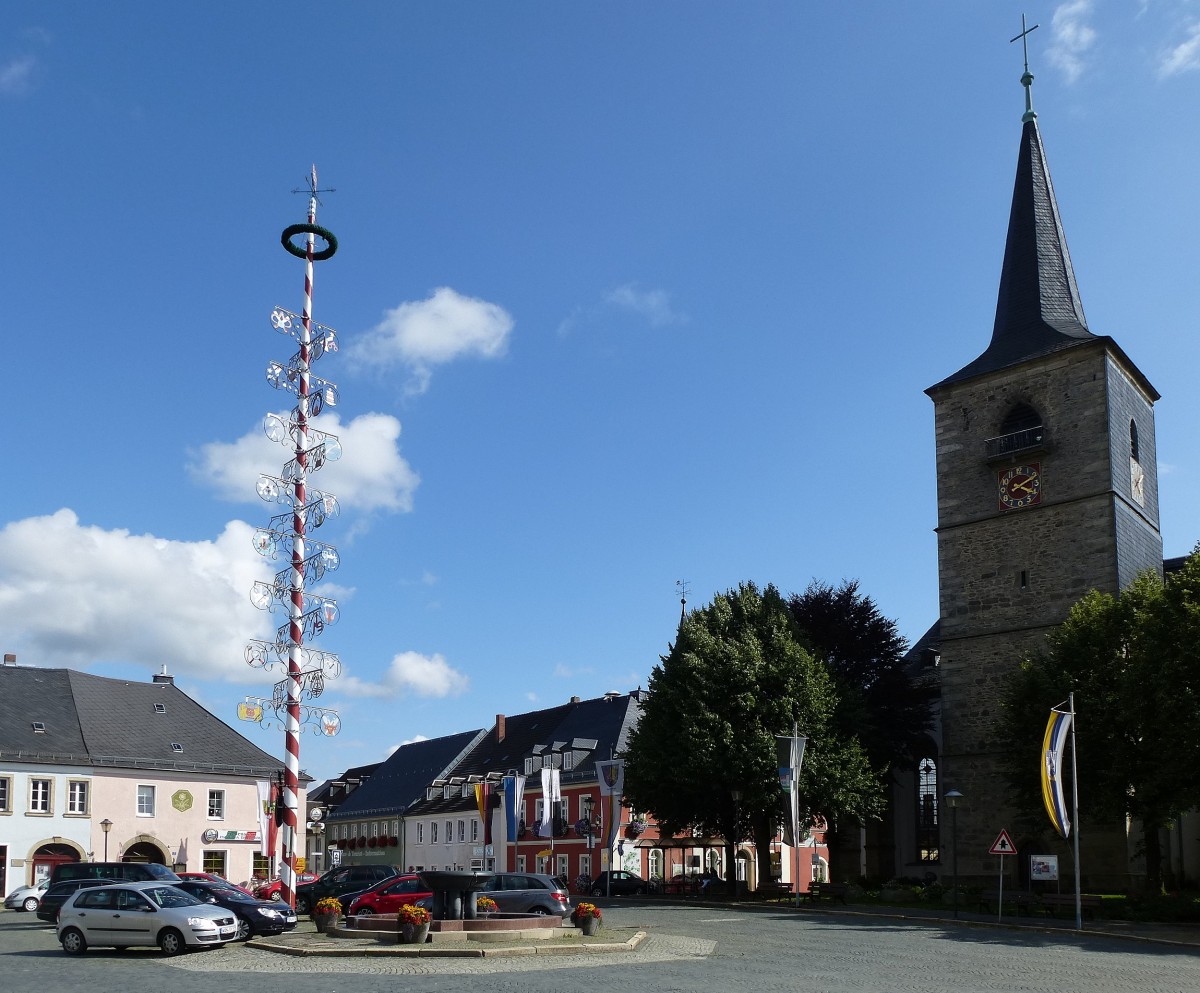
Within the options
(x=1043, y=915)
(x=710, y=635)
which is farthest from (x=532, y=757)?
(x=1043, y=915)

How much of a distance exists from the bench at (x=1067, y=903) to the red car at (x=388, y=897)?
16589mm

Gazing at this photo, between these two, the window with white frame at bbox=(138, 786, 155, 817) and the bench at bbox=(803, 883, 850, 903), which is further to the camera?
the window with white frame at bbox=(138, 786, 155, 817)

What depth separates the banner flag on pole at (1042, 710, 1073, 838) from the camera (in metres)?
30.7

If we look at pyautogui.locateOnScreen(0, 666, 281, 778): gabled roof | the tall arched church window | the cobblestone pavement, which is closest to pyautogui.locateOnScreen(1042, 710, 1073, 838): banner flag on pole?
the cobblestone pavement

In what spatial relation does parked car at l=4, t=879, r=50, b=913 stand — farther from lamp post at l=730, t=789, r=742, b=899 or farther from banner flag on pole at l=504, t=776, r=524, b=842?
lamp post at l=730, t=789, r=742, b=899

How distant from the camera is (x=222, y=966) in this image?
21047 millimetres

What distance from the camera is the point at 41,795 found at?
51.7 meters

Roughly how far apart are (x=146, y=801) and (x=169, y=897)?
31.7m

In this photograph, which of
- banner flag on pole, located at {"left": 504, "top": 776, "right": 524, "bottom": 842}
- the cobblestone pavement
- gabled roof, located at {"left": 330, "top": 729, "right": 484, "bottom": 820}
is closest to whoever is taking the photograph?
the cobblestone pavement

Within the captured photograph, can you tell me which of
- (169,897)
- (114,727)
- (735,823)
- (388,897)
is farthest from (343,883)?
(114,727)

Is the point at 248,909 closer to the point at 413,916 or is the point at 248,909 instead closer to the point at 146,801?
the point at 413,916

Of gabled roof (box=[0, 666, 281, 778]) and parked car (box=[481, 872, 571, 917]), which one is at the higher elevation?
gabled roof (box=[0, 666, 281, 778])

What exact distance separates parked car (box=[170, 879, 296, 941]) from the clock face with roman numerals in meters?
29.9

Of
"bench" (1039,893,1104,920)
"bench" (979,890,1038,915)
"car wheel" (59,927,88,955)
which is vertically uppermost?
"car wheel" (59,927,88,955)
